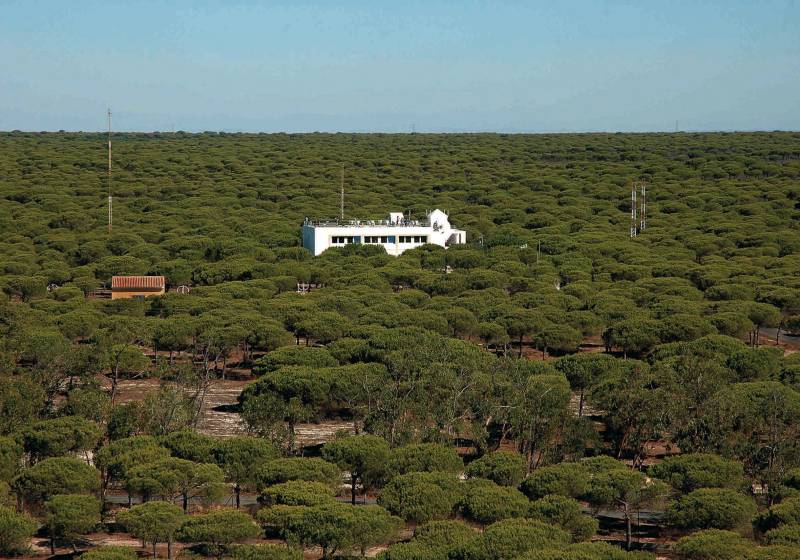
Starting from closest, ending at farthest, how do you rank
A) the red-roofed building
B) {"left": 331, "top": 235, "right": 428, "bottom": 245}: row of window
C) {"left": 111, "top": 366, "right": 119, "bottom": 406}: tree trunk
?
{"left": 111, "top": 366, "right": 119, "bottom": 406}: tree trunk < the red-roofed building < {"left": 331, "top": 235, "right": 428, "bottom": 245}: row of window

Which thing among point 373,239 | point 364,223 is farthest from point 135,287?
point 364,223

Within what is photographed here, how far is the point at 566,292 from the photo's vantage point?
217 feet

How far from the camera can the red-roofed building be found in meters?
66.2

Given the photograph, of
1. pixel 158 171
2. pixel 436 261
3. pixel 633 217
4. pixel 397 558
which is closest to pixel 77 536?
pixel 397 558

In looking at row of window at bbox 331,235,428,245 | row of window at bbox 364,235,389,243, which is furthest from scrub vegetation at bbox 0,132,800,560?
row of window at bbox 364,235,389,243

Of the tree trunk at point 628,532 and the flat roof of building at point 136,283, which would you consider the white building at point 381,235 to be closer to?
the flat roof of building at point 136,283

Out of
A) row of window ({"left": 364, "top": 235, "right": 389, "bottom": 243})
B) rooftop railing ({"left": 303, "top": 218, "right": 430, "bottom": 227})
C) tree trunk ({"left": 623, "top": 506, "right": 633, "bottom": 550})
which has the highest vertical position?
rooftop railing ({"left": 303, "top": 218, "right": 430, "bottom": 227})

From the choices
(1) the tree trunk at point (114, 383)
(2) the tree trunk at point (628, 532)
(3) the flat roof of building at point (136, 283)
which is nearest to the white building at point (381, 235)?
(3) the flat roof of building at point (136, 283)

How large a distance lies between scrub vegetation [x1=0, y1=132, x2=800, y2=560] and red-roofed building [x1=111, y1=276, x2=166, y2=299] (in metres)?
2.30

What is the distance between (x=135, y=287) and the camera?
219ft

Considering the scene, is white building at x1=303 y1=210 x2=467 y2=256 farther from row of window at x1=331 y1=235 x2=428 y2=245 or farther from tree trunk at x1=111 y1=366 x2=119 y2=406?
tree trunk at x1=111 y1=366 x2=119 y2=406

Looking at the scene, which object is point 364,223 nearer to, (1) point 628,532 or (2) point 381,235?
(2) point 381,235

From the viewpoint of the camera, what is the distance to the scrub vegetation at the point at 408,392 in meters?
29.2

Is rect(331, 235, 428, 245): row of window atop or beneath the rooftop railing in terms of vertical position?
beneath
